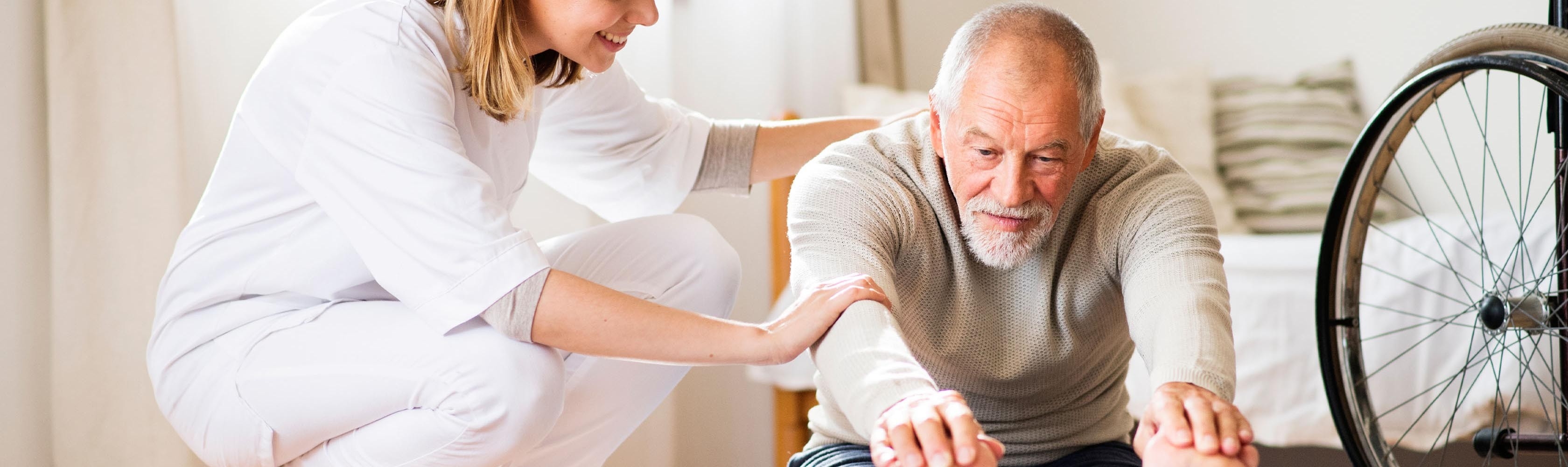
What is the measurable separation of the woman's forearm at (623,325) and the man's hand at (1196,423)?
35cm

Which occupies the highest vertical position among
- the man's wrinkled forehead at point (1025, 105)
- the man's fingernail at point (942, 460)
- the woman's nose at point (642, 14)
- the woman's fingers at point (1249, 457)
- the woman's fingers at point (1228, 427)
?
the woman's nose at point (642, 14)

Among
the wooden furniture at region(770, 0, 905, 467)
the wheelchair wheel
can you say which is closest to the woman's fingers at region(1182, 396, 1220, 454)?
the wheelchair wheel

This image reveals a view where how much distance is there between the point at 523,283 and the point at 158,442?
794mm

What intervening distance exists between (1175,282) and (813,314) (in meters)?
0.32

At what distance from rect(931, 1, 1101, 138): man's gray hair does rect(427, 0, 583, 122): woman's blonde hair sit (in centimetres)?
43

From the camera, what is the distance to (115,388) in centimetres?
150

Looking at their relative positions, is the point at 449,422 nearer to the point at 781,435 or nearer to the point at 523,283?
the point at 523,283

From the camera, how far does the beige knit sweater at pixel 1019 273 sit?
1085 mm

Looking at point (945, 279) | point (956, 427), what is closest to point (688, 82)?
point (945, 279)

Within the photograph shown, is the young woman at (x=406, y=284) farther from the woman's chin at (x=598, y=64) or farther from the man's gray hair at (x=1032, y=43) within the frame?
the man's gray hair at (x=1032, y=43)

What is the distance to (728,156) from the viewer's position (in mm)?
1599

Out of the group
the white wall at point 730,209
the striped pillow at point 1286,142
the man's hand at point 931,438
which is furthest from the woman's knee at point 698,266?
the striped pillow at point 1286,142

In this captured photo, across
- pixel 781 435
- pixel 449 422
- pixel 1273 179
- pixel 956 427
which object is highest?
pixel 956 427

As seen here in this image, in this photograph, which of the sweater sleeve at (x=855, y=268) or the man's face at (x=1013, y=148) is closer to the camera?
the sweater sleeve at (x=855, y=268)
